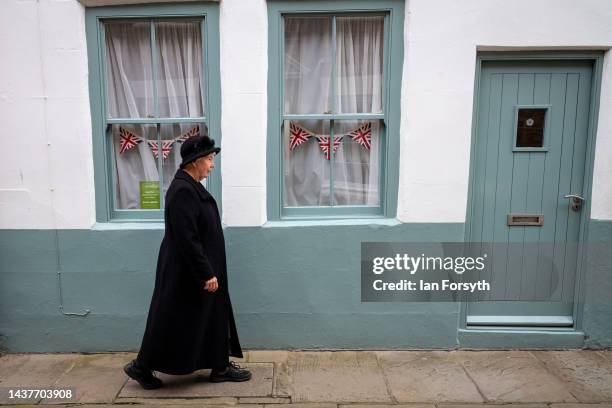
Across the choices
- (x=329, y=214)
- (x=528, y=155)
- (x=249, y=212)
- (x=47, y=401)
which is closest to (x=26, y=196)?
(x=47, y=401)

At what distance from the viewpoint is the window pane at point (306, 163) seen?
382 cm

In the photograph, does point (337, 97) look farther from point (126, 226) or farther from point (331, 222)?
point (126, 226)

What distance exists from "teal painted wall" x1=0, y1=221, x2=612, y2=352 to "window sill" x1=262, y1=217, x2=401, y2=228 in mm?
A: 38

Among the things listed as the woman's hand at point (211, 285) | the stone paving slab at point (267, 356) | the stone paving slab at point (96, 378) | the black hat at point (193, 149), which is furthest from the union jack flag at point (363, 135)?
the stone paving slab at point (96, 378)

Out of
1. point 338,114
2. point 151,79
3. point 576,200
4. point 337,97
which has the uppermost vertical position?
point 151,79

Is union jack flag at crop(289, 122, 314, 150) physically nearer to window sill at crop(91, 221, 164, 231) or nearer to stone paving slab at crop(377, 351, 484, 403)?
window sill at crop(91, 221, 164, 231)

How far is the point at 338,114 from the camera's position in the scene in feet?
12.4

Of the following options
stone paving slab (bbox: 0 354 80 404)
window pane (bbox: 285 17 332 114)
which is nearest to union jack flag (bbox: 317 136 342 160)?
window pane (bbox: 285 17 332 114)

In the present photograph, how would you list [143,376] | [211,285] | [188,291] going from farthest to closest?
[143,376]
[188,291]
[211,285]

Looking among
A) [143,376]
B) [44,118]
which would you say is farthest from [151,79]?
[143,376]

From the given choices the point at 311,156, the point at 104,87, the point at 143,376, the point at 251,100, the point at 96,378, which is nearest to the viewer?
the point at 143,376

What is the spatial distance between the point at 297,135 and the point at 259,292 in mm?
1463

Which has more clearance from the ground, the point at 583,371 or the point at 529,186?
the point at 529,186

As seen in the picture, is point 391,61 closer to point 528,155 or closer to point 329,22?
point 329,22
